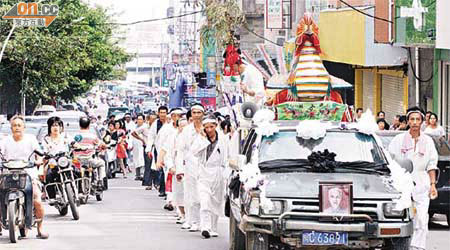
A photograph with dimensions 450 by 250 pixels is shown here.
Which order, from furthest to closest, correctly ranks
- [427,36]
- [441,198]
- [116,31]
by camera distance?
[116,31]
[427,36]
[441,198]

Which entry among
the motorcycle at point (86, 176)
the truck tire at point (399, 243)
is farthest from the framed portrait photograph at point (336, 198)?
the motorcycle at point (86, 176)

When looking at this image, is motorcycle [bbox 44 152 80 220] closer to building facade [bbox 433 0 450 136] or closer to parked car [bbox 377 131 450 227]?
parked car [bbox 377 131 450 227]

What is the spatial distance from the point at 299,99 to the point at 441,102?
1191 cm

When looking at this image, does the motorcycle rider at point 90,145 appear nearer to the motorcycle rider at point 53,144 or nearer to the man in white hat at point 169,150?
the man in white hat at point 169,150

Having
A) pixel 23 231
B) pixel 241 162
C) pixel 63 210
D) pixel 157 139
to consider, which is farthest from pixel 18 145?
pixel 157 139

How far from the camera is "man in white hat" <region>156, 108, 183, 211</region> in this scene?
18172mm

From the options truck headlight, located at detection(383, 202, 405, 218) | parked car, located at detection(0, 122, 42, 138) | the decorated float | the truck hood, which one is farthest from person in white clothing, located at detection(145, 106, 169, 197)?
truck headlight, located at detection(383, 202, 405, 218)

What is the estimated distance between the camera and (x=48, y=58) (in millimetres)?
43312

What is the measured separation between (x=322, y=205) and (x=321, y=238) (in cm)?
35

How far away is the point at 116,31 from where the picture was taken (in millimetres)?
69562

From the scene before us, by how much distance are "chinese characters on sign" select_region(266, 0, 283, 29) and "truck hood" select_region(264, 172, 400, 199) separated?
29053 millimetres

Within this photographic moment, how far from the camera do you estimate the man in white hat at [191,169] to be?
16141 mm

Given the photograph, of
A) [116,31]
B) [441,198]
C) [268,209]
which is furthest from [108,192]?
[116,31]

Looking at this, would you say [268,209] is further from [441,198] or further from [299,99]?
[441,198]
